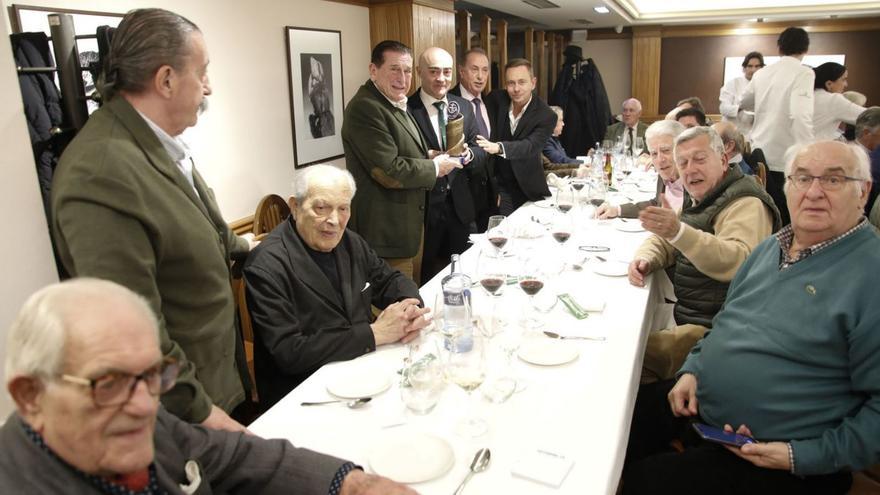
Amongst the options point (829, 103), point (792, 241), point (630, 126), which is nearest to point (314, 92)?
point (792, 241)

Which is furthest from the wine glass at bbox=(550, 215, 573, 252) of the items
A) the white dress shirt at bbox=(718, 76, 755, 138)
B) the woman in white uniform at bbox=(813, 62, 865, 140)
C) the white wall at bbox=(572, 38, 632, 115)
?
the white wall at bbox=(572, 38, 632, 115)

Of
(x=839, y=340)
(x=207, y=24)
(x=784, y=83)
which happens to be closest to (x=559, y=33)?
(x=784, y=83)

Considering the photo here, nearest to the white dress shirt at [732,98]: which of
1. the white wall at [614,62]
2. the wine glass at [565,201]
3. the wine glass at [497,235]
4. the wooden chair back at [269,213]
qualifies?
the white wall at [614,62]

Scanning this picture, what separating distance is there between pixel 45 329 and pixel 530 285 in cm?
154

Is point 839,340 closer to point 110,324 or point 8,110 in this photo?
point 110,324

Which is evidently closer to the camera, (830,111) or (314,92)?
(314,92)

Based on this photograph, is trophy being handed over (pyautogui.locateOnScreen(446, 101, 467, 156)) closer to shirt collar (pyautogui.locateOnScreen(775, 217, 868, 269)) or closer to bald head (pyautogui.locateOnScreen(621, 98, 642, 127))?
shirt collar (pyautogui.locateOnScreen(775, 217, 868, 269))

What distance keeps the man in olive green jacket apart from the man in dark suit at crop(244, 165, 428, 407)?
0.65ft

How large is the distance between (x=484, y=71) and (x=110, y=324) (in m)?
→ 4.12

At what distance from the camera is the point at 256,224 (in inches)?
141

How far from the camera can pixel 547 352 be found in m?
1.93

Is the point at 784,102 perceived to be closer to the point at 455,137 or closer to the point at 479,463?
the point at 455,137

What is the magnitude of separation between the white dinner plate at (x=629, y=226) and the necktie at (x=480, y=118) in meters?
1.47

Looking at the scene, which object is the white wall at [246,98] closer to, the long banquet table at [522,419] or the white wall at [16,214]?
the white wall at [16,214]
